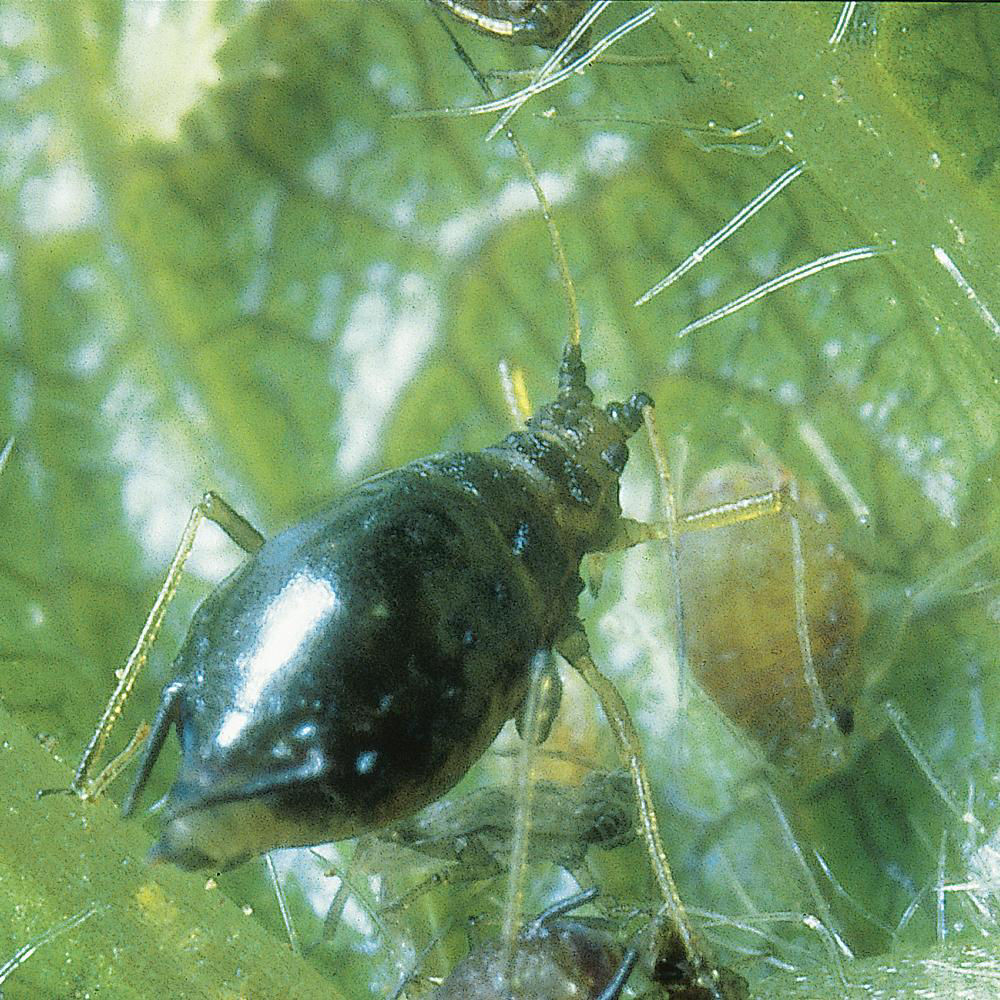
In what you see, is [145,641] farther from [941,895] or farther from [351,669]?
[941,895]

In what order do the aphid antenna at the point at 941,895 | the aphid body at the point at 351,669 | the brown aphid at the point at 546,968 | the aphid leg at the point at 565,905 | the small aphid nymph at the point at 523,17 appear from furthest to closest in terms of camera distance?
the small aphid nymph at the point at 523,17, the aphid antenna at the point at 941,895, the aphid leg at the point at 565,905, the brown aphid at the point at 546,968, the aphid body at the point at 351,669

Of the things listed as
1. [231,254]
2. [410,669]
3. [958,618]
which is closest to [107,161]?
[231,254]

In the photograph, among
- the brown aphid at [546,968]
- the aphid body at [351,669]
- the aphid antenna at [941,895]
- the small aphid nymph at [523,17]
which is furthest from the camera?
the small aphid nymph at [523,17]

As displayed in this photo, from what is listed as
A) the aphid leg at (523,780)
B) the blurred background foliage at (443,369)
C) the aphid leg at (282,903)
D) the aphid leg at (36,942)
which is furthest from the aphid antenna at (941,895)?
the aphid leg at (36,942)

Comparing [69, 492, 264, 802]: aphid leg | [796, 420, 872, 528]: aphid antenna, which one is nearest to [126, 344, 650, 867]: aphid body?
[69, 492, 264, 802]: aphid leg

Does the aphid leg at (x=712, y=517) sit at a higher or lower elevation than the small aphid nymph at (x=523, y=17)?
lower

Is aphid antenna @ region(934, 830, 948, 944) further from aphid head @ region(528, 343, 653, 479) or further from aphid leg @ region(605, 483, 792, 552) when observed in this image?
aphid head @ region(528, 343, 653, 479)

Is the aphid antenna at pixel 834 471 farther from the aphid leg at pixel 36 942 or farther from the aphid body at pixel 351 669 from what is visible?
the aphid leg at pixel 36 942
